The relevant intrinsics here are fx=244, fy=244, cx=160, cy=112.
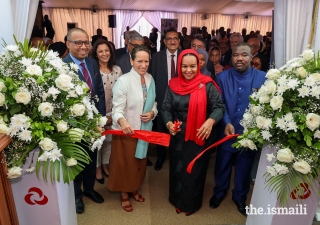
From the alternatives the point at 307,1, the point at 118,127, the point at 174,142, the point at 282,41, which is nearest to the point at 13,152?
the point at 118,127

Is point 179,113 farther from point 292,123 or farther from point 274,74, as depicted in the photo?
point 292,123

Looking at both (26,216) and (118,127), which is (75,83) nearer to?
(118,127)

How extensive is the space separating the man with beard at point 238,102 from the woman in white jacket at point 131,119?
743mm

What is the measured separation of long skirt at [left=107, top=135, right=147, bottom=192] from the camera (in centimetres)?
244

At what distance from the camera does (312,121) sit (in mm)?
1503

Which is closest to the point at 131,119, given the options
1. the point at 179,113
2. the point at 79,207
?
the point at 179,113

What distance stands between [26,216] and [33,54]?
3.79 ft

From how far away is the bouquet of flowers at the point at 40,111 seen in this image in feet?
4.78

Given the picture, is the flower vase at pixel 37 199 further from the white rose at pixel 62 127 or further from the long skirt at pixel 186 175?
the long skirt at pixel 186 175

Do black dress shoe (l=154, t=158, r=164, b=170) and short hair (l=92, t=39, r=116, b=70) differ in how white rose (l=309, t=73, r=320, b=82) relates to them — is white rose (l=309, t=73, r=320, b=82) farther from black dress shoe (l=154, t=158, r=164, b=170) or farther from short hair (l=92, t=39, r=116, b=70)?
black dress shoe (l=154, t=158, r=164, b=170)

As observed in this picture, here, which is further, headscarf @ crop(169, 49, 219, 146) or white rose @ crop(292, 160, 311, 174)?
headscarf @ crop(169, 49, 219, 146)

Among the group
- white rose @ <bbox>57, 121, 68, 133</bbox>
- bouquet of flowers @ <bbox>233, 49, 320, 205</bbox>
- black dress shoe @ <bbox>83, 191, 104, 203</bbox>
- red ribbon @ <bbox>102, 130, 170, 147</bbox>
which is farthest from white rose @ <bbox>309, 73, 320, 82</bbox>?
black dress shoe @ <bbox>83, 191, 104, 203</bbox>

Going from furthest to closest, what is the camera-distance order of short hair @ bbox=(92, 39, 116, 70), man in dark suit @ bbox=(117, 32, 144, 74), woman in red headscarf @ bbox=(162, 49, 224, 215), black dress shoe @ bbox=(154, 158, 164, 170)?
black dress shoe @ bbox=(154, 158, 164, 170) < man in dark suit @ bbox=(117, 32, 144, 74) < short hair @ bbox=(92, 39, 116, 70) < woman in red headscarf @ bbox=(162, 49, 224, 215)

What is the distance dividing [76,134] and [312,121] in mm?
1492
